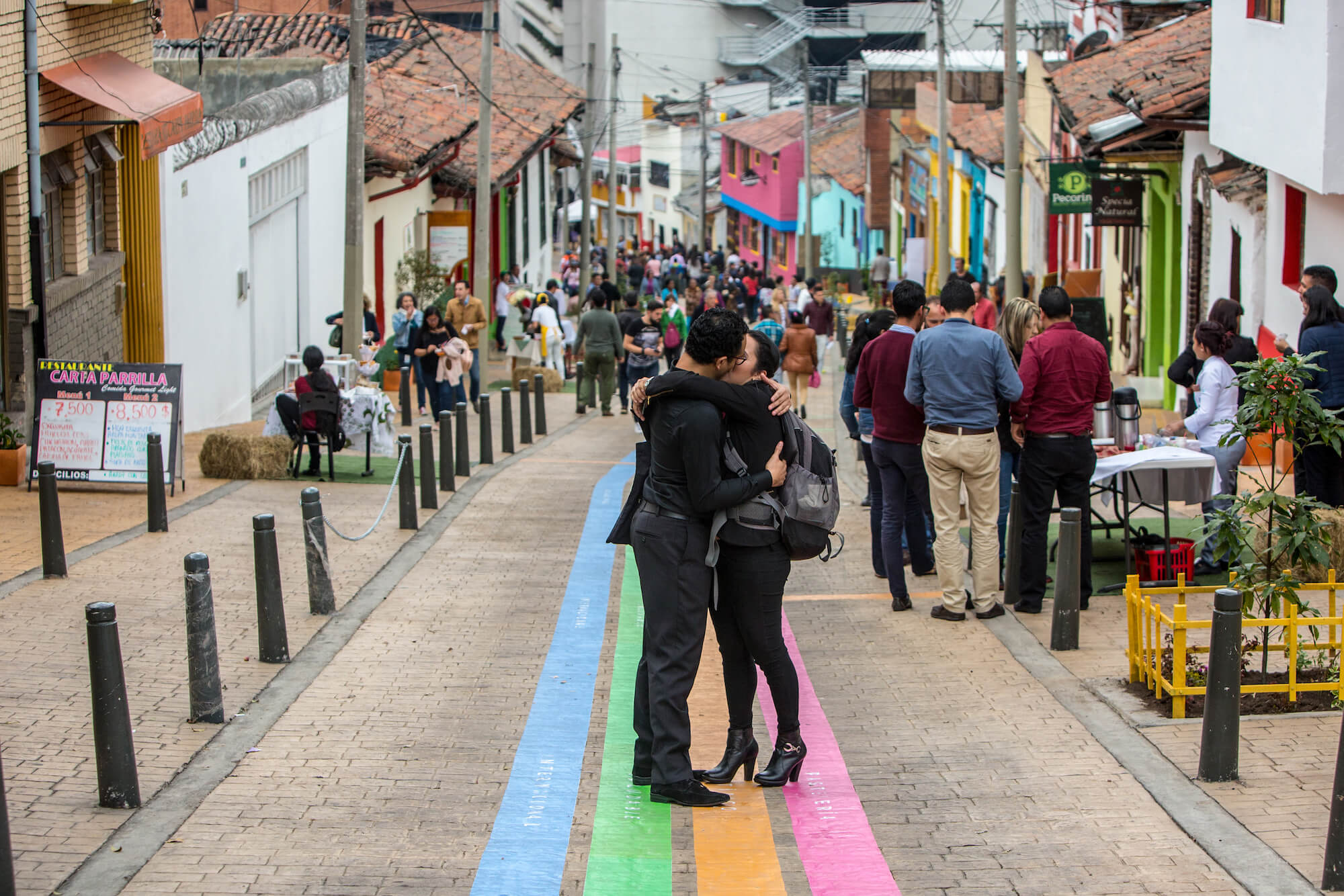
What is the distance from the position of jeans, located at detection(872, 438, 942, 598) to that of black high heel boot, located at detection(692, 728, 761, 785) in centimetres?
325

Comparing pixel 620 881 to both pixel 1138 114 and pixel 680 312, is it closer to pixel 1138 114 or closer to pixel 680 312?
pixel 1138 114

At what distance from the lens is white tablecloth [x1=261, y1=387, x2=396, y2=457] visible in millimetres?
15297

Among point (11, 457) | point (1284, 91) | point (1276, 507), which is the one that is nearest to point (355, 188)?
point (11, 457)

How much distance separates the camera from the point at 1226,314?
1006 centimetres

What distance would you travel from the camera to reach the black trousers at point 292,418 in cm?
1487

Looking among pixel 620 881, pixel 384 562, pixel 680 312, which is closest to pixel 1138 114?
pixel 680 312

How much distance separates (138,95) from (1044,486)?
1087 cm

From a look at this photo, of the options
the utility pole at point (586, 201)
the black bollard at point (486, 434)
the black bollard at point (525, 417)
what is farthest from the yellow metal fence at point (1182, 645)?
the utility pole at point (586, 201)

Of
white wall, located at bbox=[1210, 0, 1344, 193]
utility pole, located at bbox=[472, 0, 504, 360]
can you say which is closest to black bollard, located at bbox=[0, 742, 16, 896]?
white wall, located at bbox=[1210, 0, 1344, 193]

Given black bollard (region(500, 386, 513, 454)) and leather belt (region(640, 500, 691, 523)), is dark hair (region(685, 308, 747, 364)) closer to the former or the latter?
leather belt (region(640, 500, 691, 523))

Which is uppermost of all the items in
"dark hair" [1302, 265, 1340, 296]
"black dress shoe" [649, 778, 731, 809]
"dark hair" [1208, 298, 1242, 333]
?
"dark hair" [1302, 265, 1340, 296]

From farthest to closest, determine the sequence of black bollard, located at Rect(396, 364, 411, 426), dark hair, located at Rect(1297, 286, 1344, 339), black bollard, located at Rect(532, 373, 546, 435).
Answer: black bollard, located at Rect(532, 373, 546, 435) < black bollard, located at Rect(396, 364, 411, 426) < dark hair, located at Rect(1297, 286, 1344, 339)

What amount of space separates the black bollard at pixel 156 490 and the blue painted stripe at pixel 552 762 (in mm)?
Result: 3238

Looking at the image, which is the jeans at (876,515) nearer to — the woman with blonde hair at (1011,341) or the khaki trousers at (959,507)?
the khaki trousers at (959,507)
